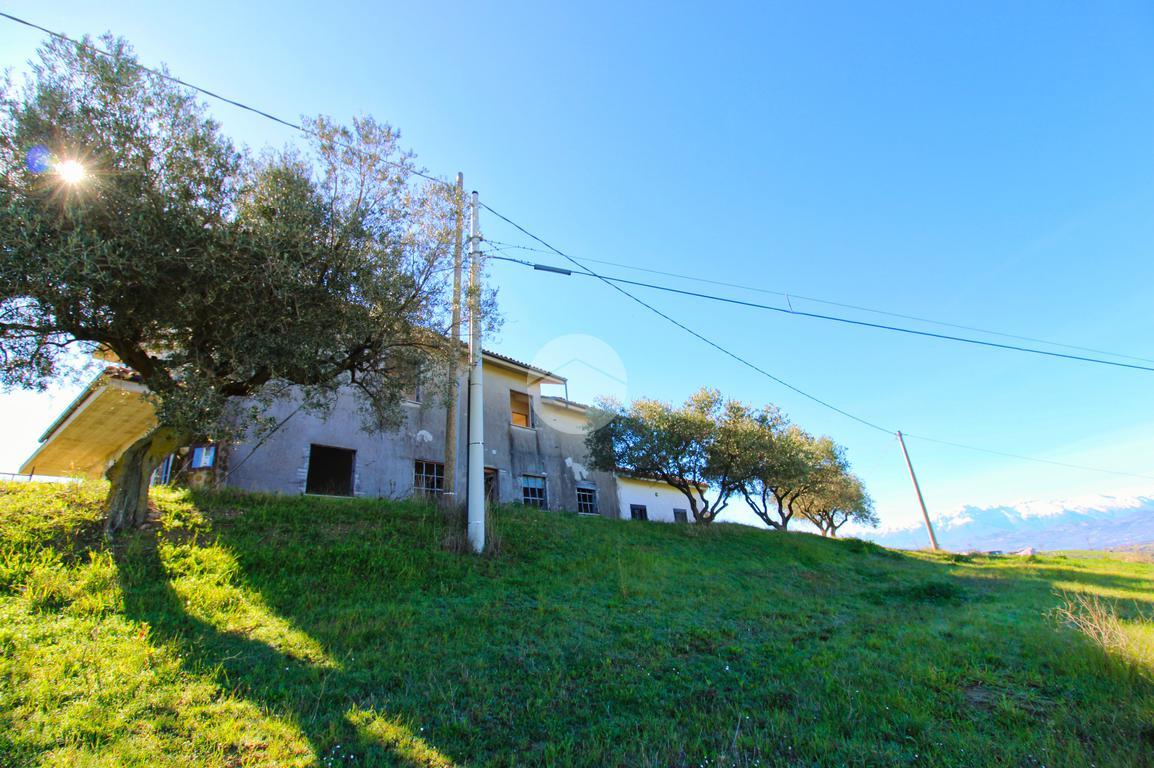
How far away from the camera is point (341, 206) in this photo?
8609mm

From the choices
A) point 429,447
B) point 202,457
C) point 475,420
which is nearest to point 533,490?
point 429,447

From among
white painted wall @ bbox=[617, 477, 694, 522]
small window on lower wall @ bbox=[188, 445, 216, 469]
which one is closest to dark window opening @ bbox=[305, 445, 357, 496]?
small window on lower wall @ bbox=[188, 445, 216, 469]

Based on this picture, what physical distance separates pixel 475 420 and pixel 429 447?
746 cm

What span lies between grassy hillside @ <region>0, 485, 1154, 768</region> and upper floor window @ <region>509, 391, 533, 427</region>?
35.1 feet

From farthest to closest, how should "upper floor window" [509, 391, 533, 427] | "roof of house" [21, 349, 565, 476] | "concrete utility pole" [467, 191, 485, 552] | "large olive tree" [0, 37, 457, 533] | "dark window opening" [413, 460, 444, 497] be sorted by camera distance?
"upper floor window" [509, 391, 533, 427] < "dark window opening" [413, 460, 444, 497] < "roof of house" [21, 349, 565, 476] < "concrete utility pole" [467, 191, 485, 552] < "large olive tree" [0, 37, 457, 533]

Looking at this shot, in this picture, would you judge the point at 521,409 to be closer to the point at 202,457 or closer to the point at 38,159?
the point at 202,457

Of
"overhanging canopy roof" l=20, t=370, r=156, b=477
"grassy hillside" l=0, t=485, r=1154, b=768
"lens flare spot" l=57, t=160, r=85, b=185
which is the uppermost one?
"lens flare spot" l=57, t=160, r=85, b=185

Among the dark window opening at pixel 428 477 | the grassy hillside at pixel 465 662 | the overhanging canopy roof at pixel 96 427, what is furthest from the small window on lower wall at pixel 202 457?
the dark window opening at pixel 428 477

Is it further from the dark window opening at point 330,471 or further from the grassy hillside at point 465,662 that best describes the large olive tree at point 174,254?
the dark window opening at point 330,471

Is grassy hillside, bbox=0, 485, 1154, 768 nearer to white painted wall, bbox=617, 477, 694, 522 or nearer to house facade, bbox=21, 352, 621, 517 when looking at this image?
house facade, bbox=21, 352, 621, 517

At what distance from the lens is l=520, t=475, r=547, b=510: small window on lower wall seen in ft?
64.6

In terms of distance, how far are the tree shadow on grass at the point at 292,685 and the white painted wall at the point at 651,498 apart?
19.4 meters

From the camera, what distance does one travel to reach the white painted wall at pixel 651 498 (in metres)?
24.2

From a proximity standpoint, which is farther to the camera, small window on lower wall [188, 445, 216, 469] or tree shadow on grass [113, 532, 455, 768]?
small window on lower wall [188, 445, 216, 469]
